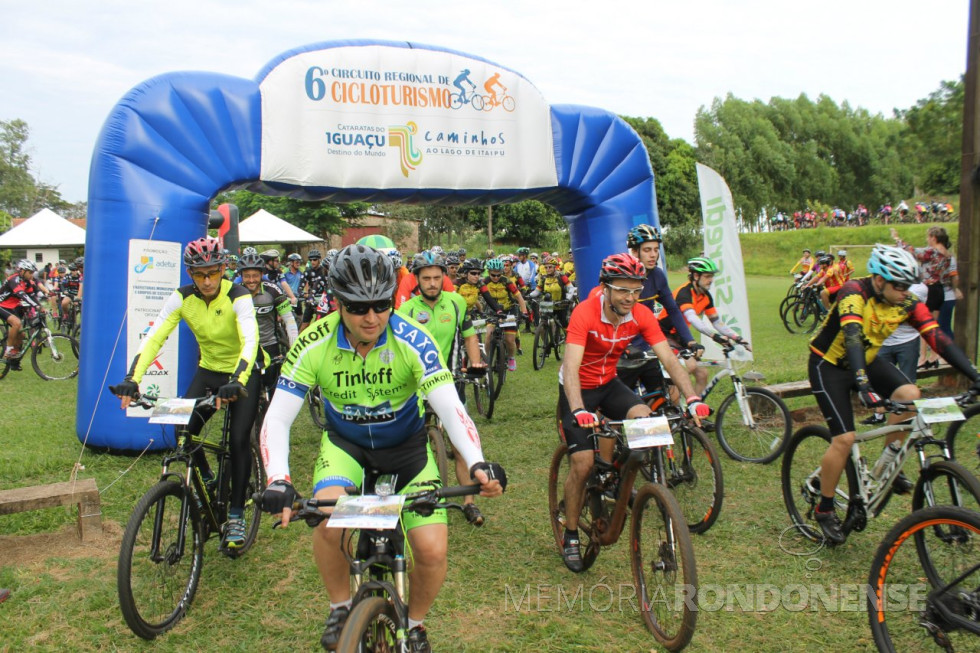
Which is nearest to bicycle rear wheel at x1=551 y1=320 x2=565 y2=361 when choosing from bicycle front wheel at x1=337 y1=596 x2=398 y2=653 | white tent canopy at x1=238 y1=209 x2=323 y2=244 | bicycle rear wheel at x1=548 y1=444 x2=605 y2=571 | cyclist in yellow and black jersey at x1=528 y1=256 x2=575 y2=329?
cyclist in yellow and black jersey at x1=528 y1=256 x2=575 y2=329

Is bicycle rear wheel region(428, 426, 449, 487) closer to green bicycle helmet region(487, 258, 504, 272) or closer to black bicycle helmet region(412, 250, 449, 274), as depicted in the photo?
black bicycle helmet region(412, 250, 449, 274)

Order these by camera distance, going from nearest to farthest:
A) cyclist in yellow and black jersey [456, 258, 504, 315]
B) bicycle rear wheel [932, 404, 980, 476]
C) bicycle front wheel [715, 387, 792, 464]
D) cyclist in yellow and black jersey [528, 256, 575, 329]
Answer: bicycle rear wheel [932, 404, 980, 476] → bicycle front wheel [715, 387, 792, 464] → cyclist in yellow and black jersey [456, 258, 504, 315] → cyclist in yellow and black jersey [528, 256, 575, 329]

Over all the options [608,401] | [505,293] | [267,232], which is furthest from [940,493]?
[267,232]

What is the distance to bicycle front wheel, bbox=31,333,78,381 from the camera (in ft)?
42.4

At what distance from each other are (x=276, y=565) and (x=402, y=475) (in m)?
2.26

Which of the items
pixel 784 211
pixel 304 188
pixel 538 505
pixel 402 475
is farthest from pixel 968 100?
pixel 784 211

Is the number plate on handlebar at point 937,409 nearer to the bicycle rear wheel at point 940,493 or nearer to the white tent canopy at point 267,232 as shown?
the bicycle rear wheel at point 940,493

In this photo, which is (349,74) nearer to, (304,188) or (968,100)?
(304,188)

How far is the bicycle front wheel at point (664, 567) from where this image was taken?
3479 mm

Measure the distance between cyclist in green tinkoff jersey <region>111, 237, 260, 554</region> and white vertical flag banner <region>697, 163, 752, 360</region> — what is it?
7.31 meters

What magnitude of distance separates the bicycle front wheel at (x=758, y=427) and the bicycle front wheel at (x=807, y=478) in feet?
4.97

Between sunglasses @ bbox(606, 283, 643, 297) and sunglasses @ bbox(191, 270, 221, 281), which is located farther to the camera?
sunglasses @ bbox(191, 270, 221, 281)

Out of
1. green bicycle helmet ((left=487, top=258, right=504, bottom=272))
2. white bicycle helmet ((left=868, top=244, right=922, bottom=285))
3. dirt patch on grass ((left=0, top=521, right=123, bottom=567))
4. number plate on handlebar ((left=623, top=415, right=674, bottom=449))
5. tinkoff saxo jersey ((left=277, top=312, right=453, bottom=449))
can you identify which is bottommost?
dirt patch on grass ((left=0, top=521, right=123, bottom=567))

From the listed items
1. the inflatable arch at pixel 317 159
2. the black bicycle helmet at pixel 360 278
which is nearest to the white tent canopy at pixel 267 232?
the inflatable arch at pixel 317 159
